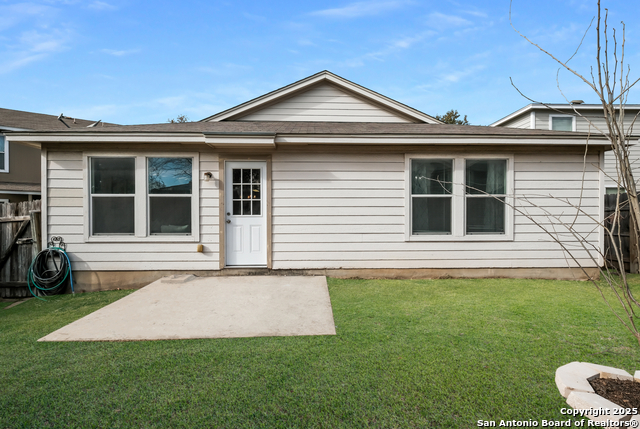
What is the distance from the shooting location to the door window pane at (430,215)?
6.18m

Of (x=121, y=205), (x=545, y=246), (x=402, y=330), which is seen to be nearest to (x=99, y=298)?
(x=121, y=205)

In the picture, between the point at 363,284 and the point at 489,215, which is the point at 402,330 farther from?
the point at 489,215

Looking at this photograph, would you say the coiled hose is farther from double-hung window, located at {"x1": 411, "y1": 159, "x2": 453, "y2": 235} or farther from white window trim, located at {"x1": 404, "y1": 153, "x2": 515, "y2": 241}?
double-hung window, located at {"x1": 411, "y1": 159, "x2": 453, "y2": 235}

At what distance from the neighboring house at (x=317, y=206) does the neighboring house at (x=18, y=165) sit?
7.80 meters

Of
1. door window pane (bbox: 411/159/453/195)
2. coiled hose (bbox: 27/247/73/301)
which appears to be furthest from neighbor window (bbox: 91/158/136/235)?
door window pane (bbox: 411/159/453/195)

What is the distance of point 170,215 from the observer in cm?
600

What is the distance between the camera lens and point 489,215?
244 inches

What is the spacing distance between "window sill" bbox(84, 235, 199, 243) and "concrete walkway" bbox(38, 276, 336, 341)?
691mm

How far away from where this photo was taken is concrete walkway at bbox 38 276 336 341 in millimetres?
3498

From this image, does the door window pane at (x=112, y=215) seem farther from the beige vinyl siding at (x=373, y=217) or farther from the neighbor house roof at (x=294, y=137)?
the beige vinyl siding at (x=373, y=217)

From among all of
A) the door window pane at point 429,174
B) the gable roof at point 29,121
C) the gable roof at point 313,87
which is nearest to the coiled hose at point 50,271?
the gable roof at point 313,87

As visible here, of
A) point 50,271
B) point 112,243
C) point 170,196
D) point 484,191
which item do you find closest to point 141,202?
point 170,196

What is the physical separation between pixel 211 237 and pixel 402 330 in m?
3.87

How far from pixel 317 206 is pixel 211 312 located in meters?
2.72
